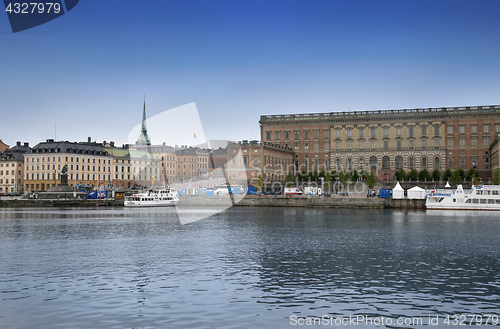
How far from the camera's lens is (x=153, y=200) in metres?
97.0

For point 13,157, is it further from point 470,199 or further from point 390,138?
point 470,199

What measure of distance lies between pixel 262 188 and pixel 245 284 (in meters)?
90.1

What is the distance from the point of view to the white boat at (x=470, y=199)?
3153 inches

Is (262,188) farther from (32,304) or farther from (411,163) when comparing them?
(32,304)

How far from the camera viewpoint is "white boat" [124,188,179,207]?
9625 cm

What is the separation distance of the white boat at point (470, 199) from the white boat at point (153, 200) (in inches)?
1907

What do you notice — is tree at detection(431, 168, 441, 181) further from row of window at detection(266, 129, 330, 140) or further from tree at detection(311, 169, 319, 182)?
row of window at detection(266, 129, 330, 140)

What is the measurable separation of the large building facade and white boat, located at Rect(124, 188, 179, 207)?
39931 millimetres

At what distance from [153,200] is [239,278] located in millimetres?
74065

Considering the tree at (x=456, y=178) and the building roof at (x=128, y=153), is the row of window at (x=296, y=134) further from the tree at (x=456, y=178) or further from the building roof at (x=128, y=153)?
the building roof at (x=128, y=153)

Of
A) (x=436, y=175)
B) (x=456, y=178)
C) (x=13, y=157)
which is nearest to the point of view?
(x=456, y=178)

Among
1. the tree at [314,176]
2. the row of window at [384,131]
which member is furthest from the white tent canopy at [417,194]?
the row of window at [384,131]

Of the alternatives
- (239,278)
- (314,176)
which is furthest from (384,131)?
(239,278)

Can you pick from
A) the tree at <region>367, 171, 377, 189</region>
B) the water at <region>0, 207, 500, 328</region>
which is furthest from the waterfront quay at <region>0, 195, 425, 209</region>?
the water at <region>0, 207, 500, 328</region>
